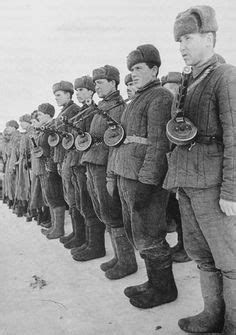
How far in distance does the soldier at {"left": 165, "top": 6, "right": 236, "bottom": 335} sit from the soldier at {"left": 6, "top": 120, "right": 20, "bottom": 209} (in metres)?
7.50

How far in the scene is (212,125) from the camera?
2.45 m

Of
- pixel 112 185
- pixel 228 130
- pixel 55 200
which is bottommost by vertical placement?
pixel 55 200

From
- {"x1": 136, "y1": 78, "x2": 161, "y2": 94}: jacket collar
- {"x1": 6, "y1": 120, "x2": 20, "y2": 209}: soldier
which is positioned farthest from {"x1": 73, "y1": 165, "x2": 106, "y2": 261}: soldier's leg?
{"x1": 6, "y1": 120, "x2": 20, "y2": 209}: soldier

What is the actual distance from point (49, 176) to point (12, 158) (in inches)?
136

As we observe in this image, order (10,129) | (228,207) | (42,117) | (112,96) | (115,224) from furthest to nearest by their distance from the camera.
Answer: (10,129) < (42,117) < (112,96) < (115,224) < (228,207)

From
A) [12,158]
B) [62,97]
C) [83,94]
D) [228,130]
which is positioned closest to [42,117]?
[62,97]

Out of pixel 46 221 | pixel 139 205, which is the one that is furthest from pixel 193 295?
pixel 46 221

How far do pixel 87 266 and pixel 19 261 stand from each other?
109 centimetres

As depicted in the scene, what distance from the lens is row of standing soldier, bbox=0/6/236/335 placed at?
2449mm

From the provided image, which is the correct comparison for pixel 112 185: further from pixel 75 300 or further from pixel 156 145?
pixel 75 300

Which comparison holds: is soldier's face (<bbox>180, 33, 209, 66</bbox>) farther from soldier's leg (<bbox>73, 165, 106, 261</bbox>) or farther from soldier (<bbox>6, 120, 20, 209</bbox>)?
soldier (<bbox>6, 120, 20, 209</bbox>)

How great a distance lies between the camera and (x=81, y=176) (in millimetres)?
5195

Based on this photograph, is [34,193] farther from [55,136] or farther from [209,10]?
[209,10]

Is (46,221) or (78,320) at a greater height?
(78,320)
